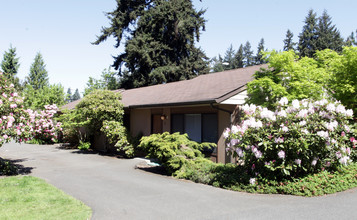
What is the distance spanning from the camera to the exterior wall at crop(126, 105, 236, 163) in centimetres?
1127

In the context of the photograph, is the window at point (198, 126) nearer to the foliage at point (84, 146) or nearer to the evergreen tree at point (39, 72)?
the foliage at point (84, 146)

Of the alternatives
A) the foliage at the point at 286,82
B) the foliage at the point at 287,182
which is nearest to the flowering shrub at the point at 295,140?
the foliage at the point at 287,182

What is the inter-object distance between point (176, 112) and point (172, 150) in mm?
3916

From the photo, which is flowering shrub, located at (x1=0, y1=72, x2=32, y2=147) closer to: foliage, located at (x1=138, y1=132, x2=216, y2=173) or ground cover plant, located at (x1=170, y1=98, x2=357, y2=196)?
foliage, located at (x1=138, y1=132, x2=216, y2=173)

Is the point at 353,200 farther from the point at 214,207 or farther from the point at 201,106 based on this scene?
the point at 201,106

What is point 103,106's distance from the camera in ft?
50.6

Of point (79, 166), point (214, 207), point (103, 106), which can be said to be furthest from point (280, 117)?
point (103, 106)

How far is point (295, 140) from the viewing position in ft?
23.8


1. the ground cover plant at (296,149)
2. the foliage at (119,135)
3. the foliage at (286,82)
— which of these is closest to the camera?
the ground cover plant at (296,149)

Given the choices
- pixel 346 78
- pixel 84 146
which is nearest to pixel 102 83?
pixel 84 146

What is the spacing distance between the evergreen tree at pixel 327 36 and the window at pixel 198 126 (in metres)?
48.6

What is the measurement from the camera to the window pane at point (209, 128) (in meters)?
11.8

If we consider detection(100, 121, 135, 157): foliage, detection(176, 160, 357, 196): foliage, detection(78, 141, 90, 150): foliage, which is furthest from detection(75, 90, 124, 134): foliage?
detection(176, 160, 357, 196): foliage

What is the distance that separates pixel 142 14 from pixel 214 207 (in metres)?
33.9
